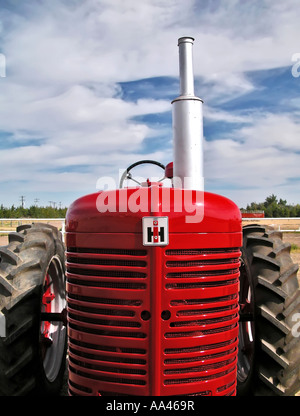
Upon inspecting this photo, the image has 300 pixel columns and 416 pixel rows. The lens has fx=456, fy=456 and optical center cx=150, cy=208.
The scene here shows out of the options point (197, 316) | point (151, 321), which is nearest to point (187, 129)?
point (197, 316)

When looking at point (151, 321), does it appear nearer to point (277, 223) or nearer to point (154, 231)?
point (154, 231)

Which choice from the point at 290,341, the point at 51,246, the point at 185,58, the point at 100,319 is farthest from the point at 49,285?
the point at 185,58

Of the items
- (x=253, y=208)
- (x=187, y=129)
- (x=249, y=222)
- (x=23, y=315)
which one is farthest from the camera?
(x=253, y=208)

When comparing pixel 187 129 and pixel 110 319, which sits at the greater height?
pixel 187 129

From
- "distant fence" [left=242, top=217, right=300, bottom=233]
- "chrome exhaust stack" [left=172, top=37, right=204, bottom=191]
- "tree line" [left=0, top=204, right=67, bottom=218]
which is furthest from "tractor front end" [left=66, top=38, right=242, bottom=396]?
"tree line" [left=0, top=204, right=67, bottom=218]

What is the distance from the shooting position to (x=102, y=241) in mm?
2795

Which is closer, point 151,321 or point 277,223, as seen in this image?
point 151,321

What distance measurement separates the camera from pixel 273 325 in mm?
3406

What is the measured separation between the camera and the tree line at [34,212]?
6475 centimetres

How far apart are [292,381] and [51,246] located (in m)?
2.18

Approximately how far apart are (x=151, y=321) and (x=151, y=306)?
87 mm

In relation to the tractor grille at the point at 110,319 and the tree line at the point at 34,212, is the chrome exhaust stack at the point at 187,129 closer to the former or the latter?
Result: the tractor grille at the point at 110,319
